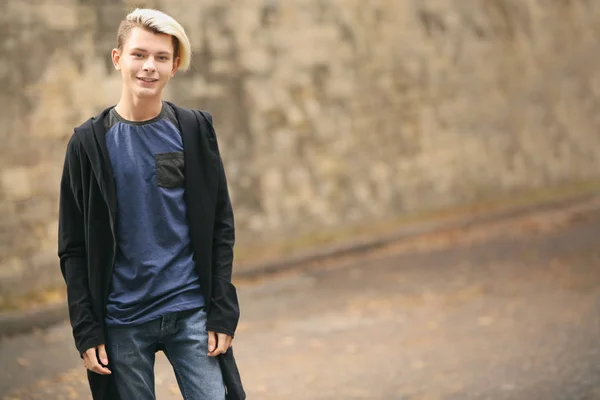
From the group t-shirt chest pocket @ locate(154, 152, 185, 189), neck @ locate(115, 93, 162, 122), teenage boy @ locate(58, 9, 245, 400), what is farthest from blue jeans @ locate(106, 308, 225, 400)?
neck @ locate(115, 93, 162, 122)

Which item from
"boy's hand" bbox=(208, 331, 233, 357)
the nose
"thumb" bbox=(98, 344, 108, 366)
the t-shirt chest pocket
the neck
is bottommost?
"boy's hand" bbox=(208, 331, 233, 357)

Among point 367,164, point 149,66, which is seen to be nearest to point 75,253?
point 149,66

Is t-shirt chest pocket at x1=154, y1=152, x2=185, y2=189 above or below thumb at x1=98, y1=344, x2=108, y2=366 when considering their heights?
above

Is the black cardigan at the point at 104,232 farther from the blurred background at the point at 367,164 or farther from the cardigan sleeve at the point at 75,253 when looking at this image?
the blurred background at the point at 367,164

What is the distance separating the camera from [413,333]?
781 centimetres

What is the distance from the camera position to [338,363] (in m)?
7.03

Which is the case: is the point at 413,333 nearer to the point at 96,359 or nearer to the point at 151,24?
the point at 96,359

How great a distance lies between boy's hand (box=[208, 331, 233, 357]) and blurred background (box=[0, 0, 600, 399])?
116 inches

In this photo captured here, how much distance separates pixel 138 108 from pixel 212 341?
754 millimetres

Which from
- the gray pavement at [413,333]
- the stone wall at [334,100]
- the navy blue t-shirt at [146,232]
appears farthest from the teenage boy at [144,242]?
the stone wall at [334,100]

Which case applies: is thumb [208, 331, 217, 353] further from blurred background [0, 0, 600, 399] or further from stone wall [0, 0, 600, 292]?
stone wall [0, 0, 600, 292]

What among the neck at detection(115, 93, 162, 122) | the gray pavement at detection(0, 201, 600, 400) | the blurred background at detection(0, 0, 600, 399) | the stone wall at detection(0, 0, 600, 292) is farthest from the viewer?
the stone wall at detection(0, 0, 600, 292)

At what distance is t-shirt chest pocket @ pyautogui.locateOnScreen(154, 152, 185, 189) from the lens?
10.8ft

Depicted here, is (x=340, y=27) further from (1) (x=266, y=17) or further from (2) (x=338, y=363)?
(2) (x=338, y=363)
